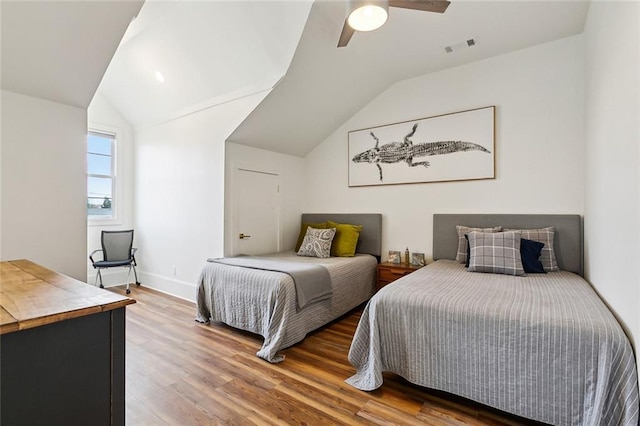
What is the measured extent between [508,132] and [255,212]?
3159mm

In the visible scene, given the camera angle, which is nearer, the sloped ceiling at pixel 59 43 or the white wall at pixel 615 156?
the white wall at pixel 615 156

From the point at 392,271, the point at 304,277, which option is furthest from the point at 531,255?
the point at 304,277

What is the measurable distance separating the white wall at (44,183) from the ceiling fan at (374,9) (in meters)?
2.23

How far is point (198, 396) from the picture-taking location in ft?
6.48

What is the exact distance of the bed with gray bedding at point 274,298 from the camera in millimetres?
2604

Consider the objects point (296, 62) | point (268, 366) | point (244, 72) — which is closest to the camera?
point (268, 366)

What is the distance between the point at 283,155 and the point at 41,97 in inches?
108

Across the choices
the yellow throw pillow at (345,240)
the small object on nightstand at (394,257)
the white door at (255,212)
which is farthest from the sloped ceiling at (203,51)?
the small object on nightstand at (394,257)

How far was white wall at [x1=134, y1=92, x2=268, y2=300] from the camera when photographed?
3.72 metres

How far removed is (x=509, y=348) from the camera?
5.53 ft

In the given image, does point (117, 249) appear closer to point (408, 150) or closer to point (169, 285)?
point (169, 285)

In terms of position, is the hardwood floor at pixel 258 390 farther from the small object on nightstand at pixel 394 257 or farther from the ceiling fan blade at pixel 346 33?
the ceiling fan blade at pixel 346 33

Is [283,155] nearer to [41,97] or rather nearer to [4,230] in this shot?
[41,97]

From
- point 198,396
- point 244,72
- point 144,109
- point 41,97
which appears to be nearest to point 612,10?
point 244,72
